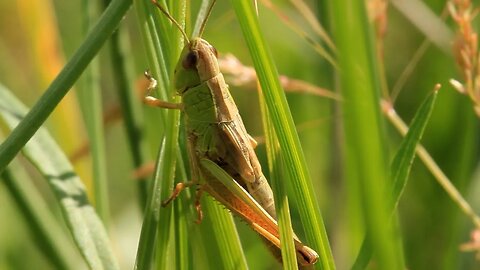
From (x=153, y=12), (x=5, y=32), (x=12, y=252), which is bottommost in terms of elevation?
(x=12, y=252)

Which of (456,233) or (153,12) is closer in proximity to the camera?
(153,12)

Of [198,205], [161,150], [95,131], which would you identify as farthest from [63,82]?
[95,131]

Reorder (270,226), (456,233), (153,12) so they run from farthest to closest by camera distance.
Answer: (456,233) < (270,226) < (153,12)

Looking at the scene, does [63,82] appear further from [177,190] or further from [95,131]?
[95,131]

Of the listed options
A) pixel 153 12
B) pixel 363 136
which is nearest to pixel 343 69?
pixel 363 136

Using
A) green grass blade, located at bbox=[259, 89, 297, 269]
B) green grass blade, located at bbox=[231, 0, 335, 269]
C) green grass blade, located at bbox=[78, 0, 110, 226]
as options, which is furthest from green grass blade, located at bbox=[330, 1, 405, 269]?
green grass blade, located at bbox=[78, 0, 110, 226]

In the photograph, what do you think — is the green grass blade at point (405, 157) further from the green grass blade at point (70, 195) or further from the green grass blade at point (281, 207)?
the green grass blade at point (70, 195)

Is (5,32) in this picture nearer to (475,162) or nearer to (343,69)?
(475,162)

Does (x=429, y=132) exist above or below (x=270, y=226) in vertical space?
above
